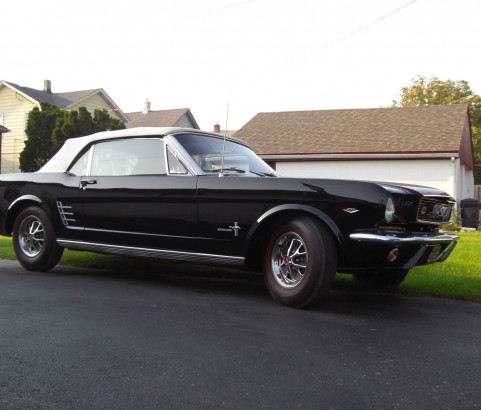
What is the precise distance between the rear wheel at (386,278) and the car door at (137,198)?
1969 millimetres

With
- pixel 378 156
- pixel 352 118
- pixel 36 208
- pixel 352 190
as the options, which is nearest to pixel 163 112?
pixel 352 118

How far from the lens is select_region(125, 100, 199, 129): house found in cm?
3512

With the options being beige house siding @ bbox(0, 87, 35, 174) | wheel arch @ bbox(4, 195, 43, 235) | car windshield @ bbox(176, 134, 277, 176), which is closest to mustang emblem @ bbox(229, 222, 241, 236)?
car windshield @ bbox(176, 134, 277, 176)

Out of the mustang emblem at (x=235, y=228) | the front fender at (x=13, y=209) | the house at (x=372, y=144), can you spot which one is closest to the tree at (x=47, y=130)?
the house at (x=372, y=144)

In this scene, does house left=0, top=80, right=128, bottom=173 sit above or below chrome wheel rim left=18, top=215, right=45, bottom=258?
above

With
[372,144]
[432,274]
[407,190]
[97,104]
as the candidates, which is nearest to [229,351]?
[407,190]

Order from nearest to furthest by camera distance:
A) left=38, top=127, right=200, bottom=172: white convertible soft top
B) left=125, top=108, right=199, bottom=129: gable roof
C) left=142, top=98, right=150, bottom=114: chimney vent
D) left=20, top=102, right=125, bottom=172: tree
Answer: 1. left=38, top=127, right=200, bottom=172: white convertible soft top
2. left=20, top=102, right=125, bottom=172: tree
3. left=125, top=108, right=199, bottom=129: gable roof
4. left=142, top=98, right=150, bottom=114: chimney vent

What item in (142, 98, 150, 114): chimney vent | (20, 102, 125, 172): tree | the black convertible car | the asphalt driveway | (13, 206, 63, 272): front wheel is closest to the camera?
the asphalt driveway

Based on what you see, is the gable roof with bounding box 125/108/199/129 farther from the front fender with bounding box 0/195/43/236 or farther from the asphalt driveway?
the asphalt driveway

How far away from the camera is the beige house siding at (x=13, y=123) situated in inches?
1060

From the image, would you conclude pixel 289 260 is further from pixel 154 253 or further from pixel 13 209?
pixel 13 209

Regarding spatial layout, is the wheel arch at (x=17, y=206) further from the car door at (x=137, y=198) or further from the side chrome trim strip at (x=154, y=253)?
the car door at (x=137, y=198)

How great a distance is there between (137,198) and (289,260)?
1.78 meters

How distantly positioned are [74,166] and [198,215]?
207cm
